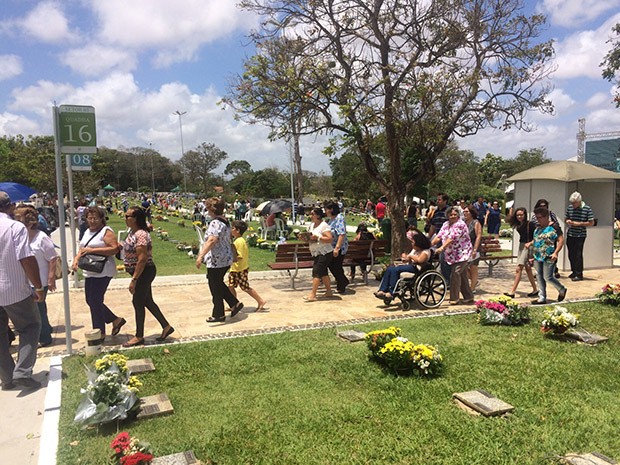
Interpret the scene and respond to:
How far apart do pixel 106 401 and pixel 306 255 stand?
560cm

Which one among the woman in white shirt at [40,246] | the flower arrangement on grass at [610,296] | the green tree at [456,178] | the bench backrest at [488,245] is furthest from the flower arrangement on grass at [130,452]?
the green tree at [456,178]

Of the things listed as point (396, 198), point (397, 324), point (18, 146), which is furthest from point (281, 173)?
point (397, 324)

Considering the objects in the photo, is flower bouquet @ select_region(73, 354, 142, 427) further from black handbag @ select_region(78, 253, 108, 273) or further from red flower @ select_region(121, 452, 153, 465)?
black handbag @ select_region(78, 253, 108, 273)

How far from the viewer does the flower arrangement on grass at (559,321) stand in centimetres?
551

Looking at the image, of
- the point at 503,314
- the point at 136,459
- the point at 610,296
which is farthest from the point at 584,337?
the point at 136,459

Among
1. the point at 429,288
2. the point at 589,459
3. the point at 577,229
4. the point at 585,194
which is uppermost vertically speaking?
the point at 585,194

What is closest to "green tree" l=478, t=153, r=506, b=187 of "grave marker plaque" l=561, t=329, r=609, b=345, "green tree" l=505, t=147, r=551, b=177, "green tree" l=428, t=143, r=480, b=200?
"green tree" l=505, t=147, r=551, b=177

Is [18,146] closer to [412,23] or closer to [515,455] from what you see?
[412,23]

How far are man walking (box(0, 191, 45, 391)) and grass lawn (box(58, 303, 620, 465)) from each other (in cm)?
42

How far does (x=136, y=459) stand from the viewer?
2807mm

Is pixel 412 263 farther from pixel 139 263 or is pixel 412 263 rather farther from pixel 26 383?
pixel 26 383

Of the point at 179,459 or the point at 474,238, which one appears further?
the point at 474,238

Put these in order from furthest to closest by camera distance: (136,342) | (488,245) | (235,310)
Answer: (488,245), (235,310), (136,342)

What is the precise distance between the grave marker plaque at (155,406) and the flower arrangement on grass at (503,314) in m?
4.16
